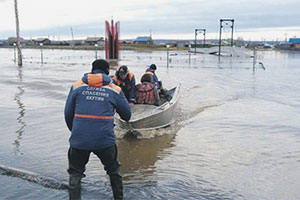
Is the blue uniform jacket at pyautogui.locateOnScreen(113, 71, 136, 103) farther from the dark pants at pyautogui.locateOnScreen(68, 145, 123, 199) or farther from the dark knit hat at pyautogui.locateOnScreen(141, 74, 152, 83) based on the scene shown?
the dark pants at pyautogui.locateOnScreen(68, 145, 123, 199)

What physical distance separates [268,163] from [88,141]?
13.8 ft

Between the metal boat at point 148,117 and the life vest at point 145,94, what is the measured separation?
0.18m

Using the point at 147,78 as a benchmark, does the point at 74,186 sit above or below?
below

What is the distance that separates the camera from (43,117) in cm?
1110

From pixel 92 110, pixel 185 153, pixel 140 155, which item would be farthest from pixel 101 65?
pixel 185 153

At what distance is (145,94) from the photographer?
32.4ft

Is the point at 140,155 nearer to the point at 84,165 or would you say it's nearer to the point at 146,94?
the point at 146,94

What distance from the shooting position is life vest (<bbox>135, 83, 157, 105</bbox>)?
986 cm

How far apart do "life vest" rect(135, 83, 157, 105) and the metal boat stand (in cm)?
18

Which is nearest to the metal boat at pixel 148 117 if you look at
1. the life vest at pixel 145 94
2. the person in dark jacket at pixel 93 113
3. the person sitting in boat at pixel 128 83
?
the life vest at pixel 145 94

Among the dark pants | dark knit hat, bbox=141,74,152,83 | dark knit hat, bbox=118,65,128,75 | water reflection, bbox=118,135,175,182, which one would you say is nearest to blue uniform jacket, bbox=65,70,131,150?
the dark pants

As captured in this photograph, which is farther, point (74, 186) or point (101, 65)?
point (74, 186)

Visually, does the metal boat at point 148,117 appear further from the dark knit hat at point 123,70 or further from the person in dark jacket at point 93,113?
the person in dark jacket at point 93,113

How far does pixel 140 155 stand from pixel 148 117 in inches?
49.4
